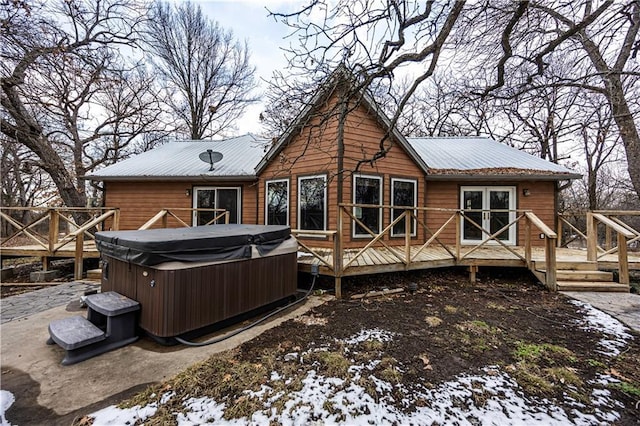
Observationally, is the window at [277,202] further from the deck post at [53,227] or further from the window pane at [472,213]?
the window pane at [472,213]

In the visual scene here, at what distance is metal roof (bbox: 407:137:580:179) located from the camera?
24.1 ft

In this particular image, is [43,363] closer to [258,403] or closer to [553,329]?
[258,403]

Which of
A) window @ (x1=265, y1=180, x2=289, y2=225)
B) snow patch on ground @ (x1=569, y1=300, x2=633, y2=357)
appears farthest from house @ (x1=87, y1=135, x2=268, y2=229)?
snow patch on ground @ (x1=569, y1=300, x2=633, y2=357)

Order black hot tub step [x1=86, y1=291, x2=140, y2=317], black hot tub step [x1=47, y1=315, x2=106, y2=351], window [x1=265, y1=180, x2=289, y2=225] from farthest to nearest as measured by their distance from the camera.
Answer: window [x1=265, y1=180, x2=289, y2=225] → black hot tub step [x1=86, y1=291, x2=140, y2=317] → black hot tub step [x1=47, y1=315, x2=106, y2=351]

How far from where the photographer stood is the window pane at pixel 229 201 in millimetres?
8461

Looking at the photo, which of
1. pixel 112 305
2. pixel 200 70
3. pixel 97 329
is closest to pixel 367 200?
pixel 112 305

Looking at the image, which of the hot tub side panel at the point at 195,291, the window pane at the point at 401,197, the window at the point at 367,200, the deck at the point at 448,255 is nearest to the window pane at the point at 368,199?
the window at the point at 367,200

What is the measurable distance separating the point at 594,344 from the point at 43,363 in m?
5.99

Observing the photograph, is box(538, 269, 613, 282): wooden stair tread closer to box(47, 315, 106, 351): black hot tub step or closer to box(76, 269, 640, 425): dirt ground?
box(76, 269, 640, 425): dirt ground

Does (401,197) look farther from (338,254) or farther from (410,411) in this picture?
(410,411)

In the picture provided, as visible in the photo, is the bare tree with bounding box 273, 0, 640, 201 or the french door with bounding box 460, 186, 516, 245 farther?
the french door with bounding box 460, 186, 516, 245

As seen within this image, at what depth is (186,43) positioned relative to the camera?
15984 mm

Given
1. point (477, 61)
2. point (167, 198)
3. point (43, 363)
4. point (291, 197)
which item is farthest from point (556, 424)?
point (167, 198)

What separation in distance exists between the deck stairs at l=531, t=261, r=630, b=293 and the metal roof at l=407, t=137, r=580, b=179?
102 inches
